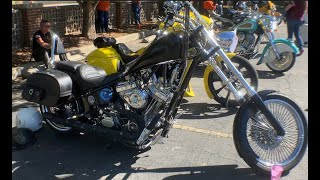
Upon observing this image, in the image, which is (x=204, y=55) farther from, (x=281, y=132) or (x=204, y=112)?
(x=204, y=112)

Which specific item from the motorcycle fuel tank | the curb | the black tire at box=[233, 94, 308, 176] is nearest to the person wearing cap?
the curb

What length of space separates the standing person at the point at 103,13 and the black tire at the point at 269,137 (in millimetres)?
9878

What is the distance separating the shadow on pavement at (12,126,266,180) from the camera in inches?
147

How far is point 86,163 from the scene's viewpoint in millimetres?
3990

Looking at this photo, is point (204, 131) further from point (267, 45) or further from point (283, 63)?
point (283, 63)

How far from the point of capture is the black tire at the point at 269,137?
143 inches

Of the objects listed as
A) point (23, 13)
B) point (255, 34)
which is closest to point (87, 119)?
point (255, 34)

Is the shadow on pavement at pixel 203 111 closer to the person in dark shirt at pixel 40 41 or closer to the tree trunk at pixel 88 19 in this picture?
the person in dark shirt at pixel 40 41

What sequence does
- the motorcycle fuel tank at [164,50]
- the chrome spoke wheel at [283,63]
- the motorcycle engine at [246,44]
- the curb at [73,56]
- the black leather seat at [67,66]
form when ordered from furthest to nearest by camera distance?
the motorcycle engine at [246,44]
the chrome spoke wheel at [283,63]
the curb at [73,56]
the black leather seat at [67,66]
the motorcycle fuel tank at [164,50]

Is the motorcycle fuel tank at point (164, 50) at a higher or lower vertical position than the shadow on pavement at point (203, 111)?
higher

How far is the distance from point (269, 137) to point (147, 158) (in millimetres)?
1320

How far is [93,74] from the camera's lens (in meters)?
4.05

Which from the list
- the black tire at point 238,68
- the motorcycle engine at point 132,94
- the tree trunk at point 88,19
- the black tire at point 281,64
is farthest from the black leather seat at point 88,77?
the tree trunk at point 88,19
